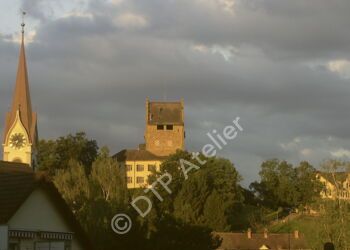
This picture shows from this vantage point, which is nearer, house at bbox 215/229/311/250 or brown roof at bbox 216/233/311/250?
house at bbox 215/229/311/250

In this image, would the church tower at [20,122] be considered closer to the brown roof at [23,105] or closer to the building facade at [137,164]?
the brown roof at [23,105]

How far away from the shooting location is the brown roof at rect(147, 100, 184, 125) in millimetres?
152750

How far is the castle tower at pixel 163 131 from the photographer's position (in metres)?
152

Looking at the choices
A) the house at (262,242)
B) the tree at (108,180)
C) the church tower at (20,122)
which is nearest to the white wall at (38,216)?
the tree at (108,180)

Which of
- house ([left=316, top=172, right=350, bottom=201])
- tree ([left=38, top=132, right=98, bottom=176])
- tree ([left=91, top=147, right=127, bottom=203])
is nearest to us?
house ([left=316, top=172, right=350, bottom=201])

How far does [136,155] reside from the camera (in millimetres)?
151125

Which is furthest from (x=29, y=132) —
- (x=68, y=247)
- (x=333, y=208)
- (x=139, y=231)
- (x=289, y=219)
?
(x=68, y=247)

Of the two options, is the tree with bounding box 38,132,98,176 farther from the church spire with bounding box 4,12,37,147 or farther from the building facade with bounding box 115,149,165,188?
the building facade with bounding box 115,149,165,188

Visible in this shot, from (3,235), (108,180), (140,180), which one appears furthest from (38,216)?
(140,180)

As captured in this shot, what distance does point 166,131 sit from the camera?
151750mm

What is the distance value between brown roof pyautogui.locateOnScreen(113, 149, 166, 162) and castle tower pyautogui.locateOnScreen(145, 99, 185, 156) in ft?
4.31

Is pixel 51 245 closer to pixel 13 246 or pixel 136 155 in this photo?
pixel 13 246

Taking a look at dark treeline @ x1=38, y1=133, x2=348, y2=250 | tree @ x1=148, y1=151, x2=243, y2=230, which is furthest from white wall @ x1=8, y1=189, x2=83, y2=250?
tree @ x1=148, y1=151, x2=243, y2=230

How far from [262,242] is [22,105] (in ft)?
198
